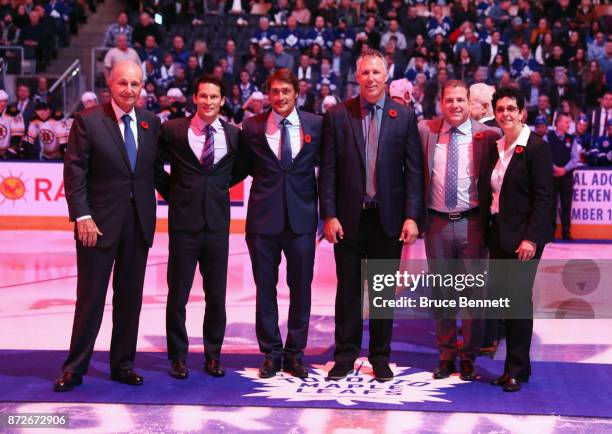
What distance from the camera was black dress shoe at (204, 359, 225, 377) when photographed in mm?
5926

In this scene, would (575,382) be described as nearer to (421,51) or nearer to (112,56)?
(421,51)

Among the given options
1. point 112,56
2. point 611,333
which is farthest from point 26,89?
point 611,333

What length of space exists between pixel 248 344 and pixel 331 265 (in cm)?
381

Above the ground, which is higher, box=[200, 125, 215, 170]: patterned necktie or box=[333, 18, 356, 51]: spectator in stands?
box=[333, 18, 356, 51]: spectator in stands

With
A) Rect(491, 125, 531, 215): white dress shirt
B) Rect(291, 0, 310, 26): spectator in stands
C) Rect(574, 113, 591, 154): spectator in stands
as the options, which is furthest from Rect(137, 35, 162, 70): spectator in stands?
Rect(491, 125, 531, 215): white dress shirt

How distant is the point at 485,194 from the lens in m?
5.83

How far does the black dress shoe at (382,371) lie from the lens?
5.88 meters

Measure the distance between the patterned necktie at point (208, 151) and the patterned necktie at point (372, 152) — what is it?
0.94m

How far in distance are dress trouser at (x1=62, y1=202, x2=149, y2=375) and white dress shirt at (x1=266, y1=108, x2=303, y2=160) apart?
92cm

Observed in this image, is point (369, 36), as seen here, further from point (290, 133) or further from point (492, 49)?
point (290, 133)

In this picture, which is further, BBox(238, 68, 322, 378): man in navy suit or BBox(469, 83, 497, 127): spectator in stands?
BBox(469, 83, 497, 127): spectator in stands

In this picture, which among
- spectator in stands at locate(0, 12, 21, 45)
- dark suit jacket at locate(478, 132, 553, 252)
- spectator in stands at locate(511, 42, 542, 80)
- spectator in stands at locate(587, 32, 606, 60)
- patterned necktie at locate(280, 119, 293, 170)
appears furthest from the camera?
spectator in stands at locate(0, 12, 21, 45)

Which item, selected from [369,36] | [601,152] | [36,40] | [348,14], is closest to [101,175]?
[601,152]

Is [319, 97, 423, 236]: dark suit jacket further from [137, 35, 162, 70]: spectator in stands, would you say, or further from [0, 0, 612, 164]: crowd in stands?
[137, 35, 162, 70]: spectator in stands
